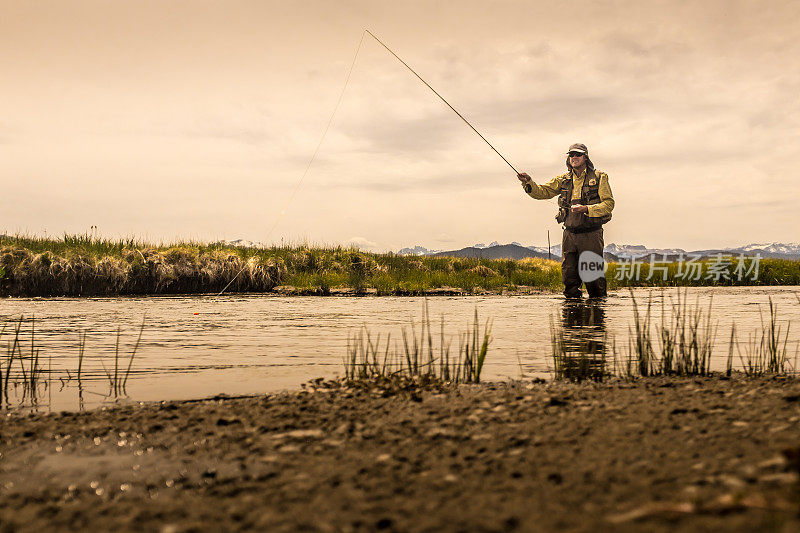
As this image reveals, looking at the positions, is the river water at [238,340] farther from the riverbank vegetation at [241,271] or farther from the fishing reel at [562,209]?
the riverbank vegetation at [241,271]

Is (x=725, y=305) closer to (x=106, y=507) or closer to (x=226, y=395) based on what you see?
(x=226, y=395)

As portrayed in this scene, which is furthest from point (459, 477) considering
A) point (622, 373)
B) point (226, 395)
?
point (622, 373)

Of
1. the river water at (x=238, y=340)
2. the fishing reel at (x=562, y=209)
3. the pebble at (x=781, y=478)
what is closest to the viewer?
the pebble at (x=781, y=478)

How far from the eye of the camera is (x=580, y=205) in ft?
44.6

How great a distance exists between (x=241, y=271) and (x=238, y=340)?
14.0 m

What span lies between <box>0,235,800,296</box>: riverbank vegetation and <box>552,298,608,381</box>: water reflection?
9.79 m

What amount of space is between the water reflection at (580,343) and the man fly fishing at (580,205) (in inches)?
47.3

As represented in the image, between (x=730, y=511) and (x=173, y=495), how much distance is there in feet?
8.09

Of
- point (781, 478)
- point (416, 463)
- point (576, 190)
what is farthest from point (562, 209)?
point (781, 478)

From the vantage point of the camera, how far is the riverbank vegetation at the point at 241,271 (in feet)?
67.6

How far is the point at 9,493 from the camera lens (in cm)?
301

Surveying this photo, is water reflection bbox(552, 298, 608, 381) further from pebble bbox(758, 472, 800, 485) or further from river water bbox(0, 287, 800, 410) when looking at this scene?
pebble bbox(758, 472, 800, 485)

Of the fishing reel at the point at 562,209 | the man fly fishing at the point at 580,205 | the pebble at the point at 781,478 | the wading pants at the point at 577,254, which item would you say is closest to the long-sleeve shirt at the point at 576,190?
the man fly fishing at the point at 580,205

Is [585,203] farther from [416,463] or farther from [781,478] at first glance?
[781,478]
